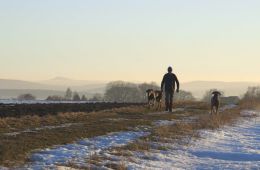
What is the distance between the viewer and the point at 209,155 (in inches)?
599

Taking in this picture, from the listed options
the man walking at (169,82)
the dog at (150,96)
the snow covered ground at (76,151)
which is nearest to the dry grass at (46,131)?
the snow covered ground at (76,151)

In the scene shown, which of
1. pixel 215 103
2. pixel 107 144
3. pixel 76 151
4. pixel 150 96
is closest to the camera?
pixel 76 151

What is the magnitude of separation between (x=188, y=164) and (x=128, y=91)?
10309 centimetres

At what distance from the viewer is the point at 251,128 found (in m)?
25.3

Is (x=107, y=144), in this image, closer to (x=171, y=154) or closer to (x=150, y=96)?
(x=171, y=154)

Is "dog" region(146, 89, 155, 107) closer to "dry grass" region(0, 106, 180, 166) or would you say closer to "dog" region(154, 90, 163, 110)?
"dog" region(154, 90, 163, 110)

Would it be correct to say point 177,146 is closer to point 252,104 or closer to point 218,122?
point 218,122

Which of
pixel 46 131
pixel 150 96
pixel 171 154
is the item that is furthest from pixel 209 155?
pixel 150 96

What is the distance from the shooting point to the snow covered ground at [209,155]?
524 inches

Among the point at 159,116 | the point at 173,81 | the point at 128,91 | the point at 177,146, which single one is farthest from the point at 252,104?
the point at 128,91

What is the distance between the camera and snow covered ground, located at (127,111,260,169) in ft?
43.7

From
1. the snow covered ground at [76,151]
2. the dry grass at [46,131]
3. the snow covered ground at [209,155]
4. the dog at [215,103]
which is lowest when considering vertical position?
the snow covered ground at [209,155]

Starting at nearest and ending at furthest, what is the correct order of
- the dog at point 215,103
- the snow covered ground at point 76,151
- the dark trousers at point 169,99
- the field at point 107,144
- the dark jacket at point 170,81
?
the snow covered ground at point 76,151 → the field at point 107,144 → the dark jacket at point 170,81 → the dark trousers at point 169,99 → the dog at point 215,103

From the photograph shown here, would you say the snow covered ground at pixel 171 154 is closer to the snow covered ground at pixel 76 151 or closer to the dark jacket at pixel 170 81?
the snow covered ground at pixel 76 151
